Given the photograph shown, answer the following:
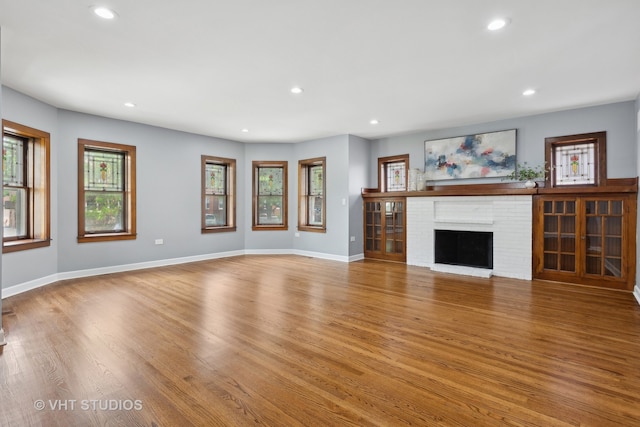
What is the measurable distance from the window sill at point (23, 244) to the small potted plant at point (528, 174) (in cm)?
734

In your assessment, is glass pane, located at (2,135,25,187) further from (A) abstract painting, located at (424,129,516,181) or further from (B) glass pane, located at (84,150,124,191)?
(A) abstract painting, located at (424,129,516,181)

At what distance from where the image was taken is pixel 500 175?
580 cm

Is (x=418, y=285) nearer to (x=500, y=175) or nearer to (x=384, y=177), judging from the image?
(x=500, y=175)

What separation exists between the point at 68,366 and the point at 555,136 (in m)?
6.76

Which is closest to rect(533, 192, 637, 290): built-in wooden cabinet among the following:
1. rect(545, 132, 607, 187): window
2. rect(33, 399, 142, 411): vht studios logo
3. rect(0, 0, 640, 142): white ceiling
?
rect(545, 132, 607, 187): window

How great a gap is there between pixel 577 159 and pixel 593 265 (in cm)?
166

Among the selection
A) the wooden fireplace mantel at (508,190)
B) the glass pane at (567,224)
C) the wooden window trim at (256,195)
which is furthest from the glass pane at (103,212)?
the glass pane at (567,224)

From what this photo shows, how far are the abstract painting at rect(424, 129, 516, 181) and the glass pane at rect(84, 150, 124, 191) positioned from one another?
576cm

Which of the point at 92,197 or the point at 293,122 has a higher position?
the point at 293,122

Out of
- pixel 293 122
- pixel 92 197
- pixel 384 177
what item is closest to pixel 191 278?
pixel 92 197

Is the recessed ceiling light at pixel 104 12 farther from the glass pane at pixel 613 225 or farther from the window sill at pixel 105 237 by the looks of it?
the glass pane at pixel 613 225

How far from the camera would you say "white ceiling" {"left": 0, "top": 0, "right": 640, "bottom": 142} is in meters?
2.57

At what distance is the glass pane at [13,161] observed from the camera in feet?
14.5

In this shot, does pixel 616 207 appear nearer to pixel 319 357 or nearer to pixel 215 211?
pixel 319 357
